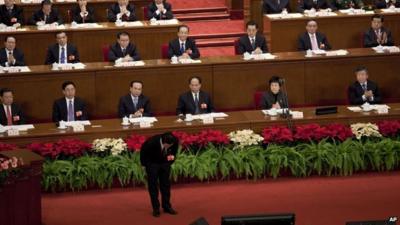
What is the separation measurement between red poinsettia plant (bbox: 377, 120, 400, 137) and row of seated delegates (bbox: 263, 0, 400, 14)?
17.2 feet

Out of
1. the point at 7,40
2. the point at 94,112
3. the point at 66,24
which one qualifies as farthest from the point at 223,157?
the point at 66,24

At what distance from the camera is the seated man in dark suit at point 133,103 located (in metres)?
13.3

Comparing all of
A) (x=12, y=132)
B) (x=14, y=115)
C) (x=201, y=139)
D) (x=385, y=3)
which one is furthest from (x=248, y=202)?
(x=385, y=3)

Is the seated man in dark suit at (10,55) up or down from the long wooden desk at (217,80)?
up

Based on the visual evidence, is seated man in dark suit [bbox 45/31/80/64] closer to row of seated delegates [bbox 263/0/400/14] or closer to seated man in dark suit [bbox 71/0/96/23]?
seated man in dark suit [bbox 71/0/96/23]

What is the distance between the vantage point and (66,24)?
16.7 metres

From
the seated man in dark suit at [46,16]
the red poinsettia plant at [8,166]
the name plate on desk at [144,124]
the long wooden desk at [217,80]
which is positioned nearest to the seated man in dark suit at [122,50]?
the long wooden desk at [217,80]

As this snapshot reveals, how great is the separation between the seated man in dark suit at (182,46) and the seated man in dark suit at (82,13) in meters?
2.42

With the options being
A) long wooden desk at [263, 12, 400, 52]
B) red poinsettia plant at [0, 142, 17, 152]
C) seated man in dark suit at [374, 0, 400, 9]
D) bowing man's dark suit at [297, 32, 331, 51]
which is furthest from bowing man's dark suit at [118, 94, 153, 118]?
seated man in dark suit at [374, 0, 400, 9]

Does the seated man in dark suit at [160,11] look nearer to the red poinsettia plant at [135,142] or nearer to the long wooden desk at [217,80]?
the long wooden desk at [217,80]

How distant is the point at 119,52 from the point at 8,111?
2.47 m

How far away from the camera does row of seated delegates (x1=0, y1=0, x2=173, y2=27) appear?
55.2 feet

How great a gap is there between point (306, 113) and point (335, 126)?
23.1 inches

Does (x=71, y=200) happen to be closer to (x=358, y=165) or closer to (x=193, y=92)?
(x=193, y=92)
